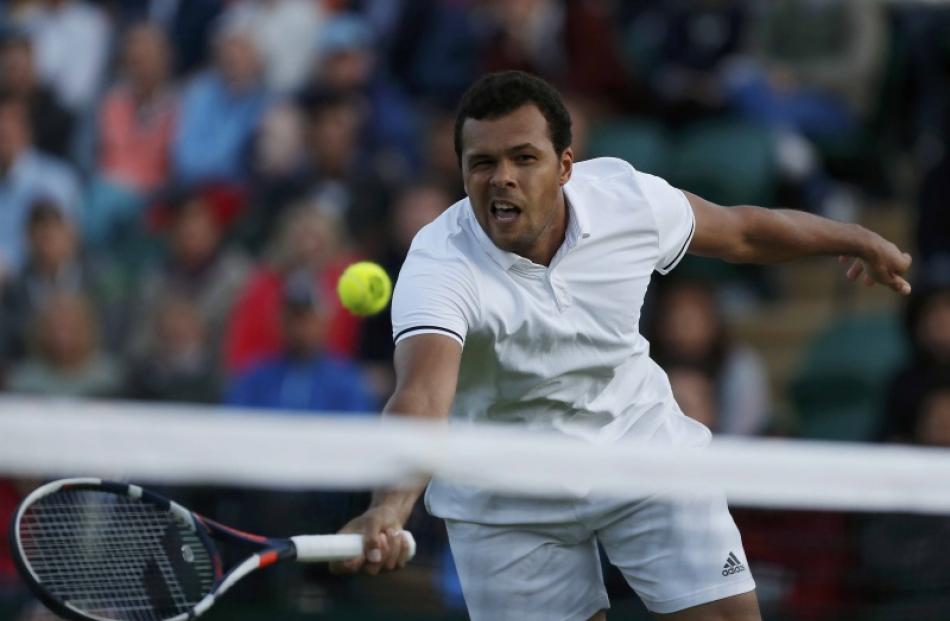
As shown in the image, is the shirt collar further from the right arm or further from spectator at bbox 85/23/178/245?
spectator at bbox 85/23/178/245

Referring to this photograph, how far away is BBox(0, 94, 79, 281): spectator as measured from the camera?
1115 centimetres

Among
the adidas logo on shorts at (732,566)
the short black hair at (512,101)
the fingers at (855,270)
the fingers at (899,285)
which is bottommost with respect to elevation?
the adidas logo on shorts at (732,566)

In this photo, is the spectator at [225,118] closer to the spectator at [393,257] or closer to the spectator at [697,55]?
the spectator at [393,257]

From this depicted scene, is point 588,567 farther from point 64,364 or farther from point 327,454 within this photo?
point 64,364

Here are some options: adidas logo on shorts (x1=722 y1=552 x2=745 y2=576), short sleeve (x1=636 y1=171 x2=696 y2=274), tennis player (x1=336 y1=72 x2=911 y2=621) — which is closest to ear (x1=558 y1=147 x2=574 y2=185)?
tennis player (x1=336 y1=72 x2=911 y2=621)

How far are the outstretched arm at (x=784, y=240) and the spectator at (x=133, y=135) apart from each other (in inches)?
256

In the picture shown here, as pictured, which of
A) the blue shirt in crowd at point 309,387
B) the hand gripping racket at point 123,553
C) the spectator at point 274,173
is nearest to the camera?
the hand gripping racket at point 123,553

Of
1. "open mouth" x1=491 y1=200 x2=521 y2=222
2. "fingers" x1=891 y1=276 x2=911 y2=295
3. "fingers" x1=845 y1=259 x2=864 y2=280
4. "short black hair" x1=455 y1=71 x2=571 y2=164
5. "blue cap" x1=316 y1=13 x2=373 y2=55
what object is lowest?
"fingers" x1=891 y1=276 x2=911 y2=295

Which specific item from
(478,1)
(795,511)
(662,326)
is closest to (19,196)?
(478,1)

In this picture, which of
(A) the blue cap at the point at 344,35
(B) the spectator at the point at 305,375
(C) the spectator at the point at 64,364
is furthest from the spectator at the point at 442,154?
(C) the spectator at the point at 64,364

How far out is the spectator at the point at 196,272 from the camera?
1060 cm

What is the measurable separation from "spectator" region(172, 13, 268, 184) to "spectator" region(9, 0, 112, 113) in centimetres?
89

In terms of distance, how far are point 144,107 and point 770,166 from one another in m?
4.44

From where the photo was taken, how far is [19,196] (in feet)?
37.1
